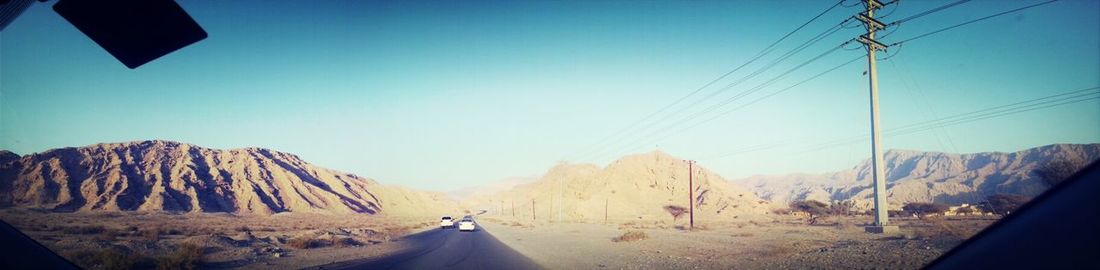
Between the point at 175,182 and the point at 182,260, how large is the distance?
85448 millimetres

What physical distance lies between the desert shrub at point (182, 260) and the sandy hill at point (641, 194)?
68.1 meters

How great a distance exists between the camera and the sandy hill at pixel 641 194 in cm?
8888

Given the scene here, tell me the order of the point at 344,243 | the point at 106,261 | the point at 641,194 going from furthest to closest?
the point at 641,194 < the point at 344,243 < the point at 106,261

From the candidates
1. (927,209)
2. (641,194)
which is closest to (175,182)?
(641,194)

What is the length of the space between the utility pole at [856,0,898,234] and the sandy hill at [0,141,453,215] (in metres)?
65.8

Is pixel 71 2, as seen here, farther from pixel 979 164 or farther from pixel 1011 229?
pixel 979 164

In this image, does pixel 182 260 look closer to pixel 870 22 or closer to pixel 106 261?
pixel 106 261

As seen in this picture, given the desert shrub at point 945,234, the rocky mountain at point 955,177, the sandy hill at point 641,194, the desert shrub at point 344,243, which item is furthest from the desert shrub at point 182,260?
the sandy hill at point 641,194

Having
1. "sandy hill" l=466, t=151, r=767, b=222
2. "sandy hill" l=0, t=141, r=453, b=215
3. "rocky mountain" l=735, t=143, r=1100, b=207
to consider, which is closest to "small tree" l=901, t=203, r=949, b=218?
"rocky mountain" l=735, t=143, r=1100, b=207

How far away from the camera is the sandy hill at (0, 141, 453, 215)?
188 feet

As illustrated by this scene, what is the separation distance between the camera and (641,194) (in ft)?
327

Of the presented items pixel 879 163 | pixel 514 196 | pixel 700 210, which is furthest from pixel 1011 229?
pixel 514 196

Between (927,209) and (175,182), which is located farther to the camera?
(175,182)

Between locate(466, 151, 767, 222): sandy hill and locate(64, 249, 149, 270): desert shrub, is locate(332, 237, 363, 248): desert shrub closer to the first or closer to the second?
locate(64, 249, 149, 270): desert shrub
